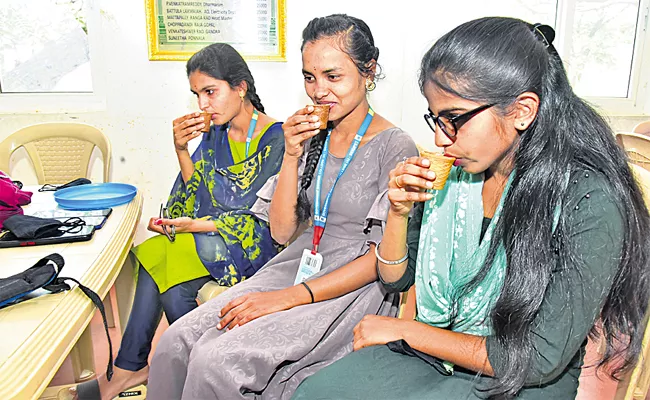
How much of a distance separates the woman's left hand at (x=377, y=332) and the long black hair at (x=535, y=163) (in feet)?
0.80

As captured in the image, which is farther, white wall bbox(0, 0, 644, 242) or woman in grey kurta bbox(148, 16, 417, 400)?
white wall bbox(0, 0, 644, 242)

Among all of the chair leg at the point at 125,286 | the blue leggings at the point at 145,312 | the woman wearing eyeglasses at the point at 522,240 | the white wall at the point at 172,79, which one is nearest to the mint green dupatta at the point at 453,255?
the woman wearing eyeglasses at the point at 522,240

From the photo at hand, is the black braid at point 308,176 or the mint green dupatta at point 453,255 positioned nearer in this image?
the mint green dupatta at point 453,255

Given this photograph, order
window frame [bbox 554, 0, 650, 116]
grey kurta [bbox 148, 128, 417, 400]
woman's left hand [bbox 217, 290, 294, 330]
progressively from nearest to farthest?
grey kurta [bbox 148, 128, 417, 400]
woman's left hand [bbox 217, 290, 294, 330]
window frame [bbox 554, 0, 650, 116]

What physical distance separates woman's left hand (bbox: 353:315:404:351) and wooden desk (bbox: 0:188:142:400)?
0.69m

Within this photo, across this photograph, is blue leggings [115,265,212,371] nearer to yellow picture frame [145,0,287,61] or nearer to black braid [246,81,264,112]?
black braid [246,81,264,112]

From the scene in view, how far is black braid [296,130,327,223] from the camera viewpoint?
Result: 1861 millimetres

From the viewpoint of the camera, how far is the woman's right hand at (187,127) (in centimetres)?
223

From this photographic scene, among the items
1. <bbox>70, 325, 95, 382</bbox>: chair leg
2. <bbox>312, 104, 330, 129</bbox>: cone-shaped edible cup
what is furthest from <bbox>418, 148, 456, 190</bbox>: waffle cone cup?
<bbox>70, 325, 95, 382</bbox>: chair leg

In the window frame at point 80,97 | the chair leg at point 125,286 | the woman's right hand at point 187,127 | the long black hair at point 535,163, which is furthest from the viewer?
the window frame at point 80,97

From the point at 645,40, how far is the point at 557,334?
12.0 feet

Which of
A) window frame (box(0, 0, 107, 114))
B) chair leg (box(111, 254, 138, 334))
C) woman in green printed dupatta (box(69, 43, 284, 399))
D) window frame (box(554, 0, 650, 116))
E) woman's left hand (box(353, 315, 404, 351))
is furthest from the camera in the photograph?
window frame (box(554, 0, 650, 116))

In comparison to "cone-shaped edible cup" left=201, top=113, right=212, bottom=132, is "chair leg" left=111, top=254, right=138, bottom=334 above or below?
below

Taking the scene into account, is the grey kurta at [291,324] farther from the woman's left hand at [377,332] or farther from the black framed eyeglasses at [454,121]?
the black framed eyeglasses at [454,121]
